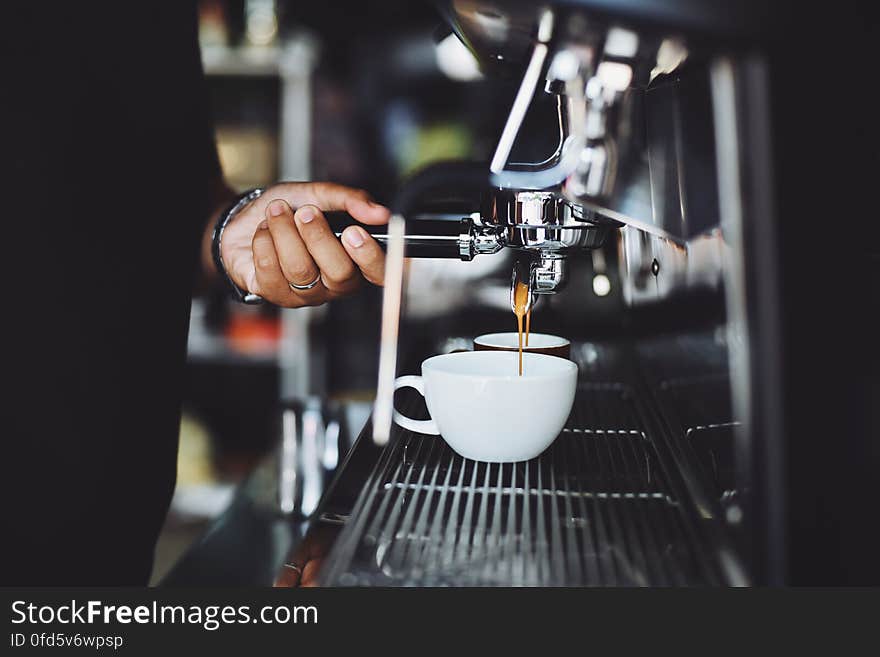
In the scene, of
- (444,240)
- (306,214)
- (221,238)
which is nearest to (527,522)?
(444,240)

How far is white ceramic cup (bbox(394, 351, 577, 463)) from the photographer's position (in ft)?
1.79

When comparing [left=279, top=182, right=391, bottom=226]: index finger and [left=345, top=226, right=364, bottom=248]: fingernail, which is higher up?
[left=279, top=182, right=391, bottom=226]: index finger

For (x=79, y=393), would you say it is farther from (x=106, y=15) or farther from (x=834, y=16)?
(x=834, y=16)

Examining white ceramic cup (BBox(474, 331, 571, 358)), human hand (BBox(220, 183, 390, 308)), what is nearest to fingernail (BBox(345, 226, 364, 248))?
human hand (BBox(220, 183, 390, 308))

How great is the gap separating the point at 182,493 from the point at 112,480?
1.41m

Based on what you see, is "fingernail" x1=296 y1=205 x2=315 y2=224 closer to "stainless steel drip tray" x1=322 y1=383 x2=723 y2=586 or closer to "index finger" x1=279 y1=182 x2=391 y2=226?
"index finger" x1=279 y1=182 x2=391 y2=226

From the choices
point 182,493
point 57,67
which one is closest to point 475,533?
point 57,67

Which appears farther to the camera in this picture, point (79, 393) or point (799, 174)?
point (79, 393)

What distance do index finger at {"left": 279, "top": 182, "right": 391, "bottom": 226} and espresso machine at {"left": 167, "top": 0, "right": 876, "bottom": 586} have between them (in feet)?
0.11

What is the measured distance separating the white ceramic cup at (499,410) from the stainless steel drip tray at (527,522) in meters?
0.02

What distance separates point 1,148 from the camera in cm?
72

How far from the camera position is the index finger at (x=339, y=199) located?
2.45ft

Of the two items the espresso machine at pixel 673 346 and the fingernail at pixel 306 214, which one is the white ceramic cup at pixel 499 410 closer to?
the espresso machine at pixel 673 346

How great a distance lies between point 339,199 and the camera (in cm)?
82
